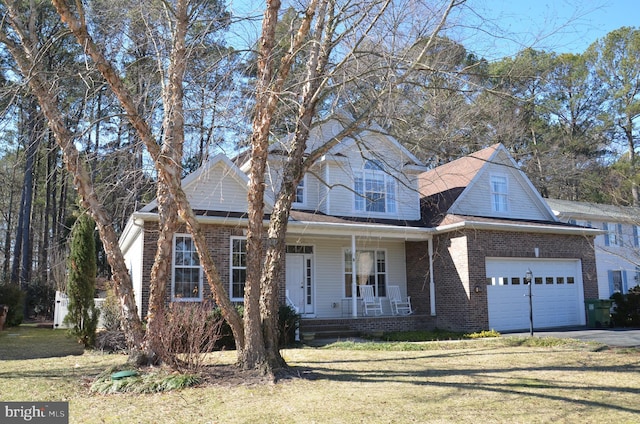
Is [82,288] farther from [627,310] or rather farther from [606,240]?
[606,240]

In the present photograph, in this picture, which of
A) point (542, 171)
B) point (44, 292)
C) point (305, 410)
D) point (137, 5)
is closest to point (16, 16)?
point (137, 5)

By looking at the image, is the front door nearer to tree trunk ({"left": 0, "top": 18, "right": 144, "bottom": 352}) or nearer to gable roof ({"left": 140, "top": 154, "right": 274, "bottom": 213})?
gable roof ({"left": 140, "top": 154, "right": 274, "bottom": 213})

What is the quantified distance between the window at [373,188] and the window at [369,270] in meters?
1.56

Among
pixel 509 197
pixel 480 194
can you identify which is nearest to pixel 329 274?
pixel 480 194

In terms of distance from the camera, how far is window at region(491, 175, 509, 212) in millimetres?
18891

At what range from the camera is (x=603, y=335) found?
14.4 metres

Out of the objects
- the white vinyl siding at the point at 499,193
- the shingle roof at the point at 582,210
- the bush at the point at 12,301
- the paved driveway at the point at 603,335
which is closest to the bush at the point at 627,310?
the paved driveway at the point at 603,335

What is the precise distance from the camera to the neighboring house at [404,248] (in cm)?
1465

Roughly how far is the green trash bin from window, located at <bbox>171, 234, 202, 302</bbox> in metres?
13.0

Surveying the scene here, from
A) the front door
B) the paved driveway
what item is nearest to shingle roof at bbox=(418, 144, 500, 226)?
the front door

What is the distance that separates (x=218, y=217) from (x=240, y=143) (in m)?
5.62

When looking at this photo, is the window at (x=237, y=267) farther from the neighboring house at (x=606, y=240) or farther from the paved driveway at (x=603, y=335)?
the neighboring house at (x=606, y=240)

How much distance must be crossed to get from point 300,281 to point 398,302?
3.56m

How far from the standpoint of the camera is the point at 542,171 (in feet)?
102
